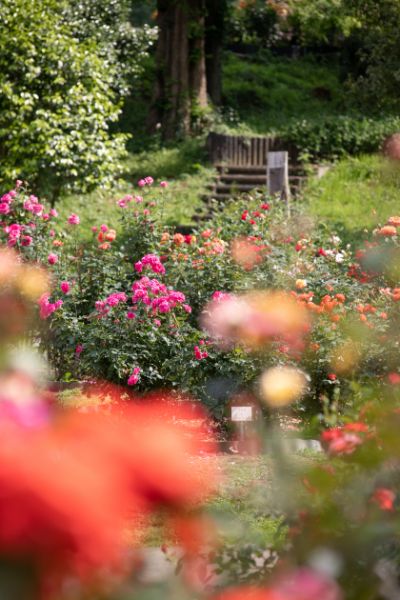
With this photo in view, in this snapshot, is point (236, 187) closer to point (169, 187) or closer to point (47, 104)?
point (169, 187)

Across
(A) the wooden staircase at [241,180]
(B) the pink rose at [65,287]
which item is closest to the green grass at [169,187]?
(A) the wooden staircase at [241,180]

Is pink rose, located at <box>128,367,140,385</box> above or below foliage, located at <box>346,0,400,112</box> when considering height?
below

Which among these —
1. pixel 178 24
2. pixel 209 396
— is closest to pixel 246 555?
pixel 209 396

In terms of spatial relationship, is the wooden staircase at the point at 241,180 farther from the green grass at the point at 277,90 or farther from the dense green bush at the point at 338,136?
the green grass at the point at 277,90

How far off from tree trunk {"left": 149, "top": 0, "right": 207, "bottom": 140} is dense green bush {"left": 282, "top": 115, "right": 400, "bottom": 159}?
10.5ft

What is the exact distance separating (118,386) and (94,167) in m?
9.04

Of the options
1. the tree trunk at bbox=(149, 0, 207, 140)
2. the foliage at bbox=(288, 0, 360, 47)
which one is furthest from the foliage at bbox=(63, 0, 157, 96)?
the foliage at bbox=(288, 0, 360, 47)

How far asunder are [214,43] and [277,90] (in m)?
4.24

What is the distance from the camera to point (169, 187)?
56.7ft

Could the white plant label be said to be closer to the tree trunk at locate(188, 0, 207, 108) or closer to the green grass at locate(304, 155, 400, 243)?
the green grass at locate(304, 155, 400, 243)

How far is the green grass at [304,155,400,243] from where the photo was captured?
14328 millimetres

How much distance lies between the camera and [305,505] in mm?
2154

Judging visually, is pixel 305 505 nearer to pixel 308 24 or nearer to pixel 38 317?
pixel 38 317

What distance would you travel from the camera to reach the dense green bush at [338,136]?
17797 mm
